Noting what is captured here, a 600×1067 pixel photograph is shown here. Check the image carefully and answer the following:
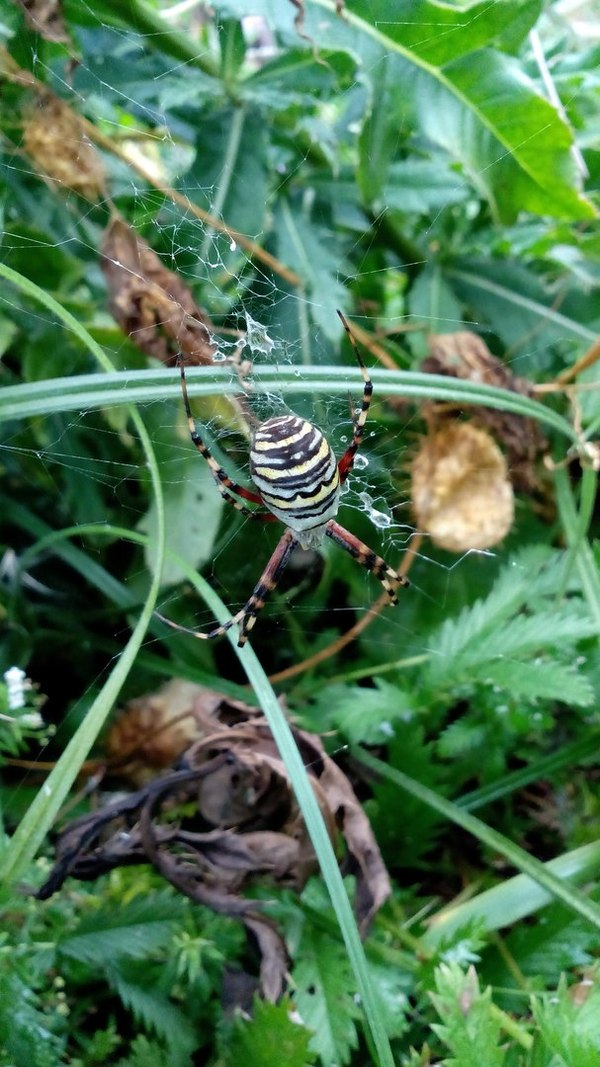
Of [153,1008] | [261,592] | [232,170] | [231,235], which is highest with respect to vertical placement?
[232,170]

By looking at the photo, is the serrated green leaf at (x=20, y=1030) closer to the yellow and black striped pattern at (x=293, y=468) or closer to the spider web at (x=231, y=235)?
the spider web at (x=231, y=235)

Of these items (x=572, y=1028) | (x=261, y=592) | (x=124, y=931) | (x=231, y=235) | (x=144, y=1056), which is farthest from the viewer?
(x=261, y=592)

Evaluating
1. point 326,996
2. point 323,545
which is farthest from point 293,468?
point 326,996

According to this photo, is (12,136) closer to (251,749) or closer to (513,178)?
(513,178)

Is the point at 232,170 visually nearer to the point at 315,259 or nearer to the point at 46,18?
the point at 315,259

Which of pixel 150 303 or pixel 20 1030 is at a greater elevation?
pixel 150 303

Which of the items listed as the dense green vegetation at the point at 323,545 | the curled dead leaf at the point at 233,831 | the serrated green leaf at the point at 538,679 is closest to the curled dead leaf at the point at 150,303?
the dense green vegetation at the point at 323,545
